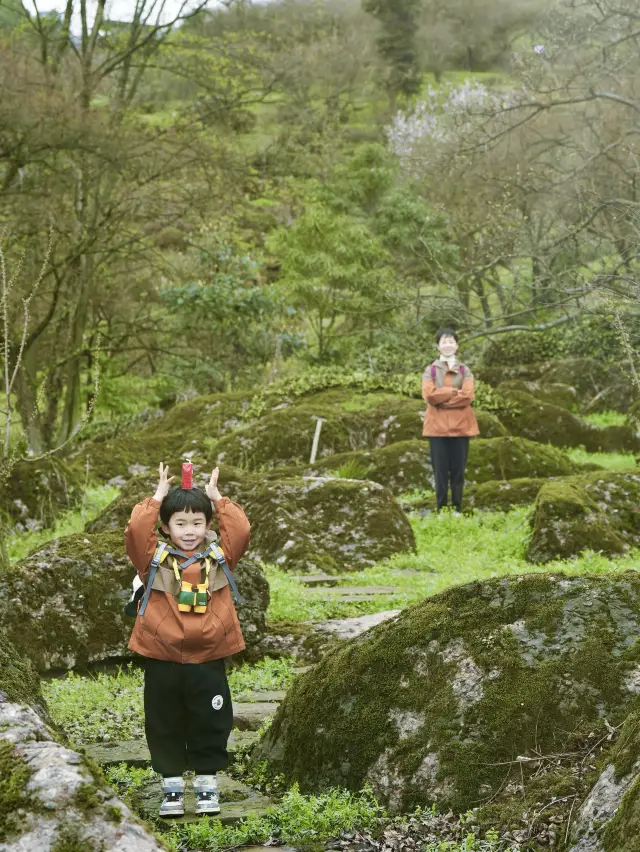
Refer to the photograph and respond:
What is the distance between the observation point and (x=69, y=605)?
6.03 meters

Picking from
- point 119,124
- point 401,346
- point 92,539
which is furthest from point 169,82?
point 92,539

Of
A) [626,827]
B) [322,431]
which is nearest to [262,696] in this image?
[626,827]

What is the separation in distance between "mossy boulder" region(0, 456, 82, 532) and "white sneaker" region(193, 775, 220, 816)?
7.53 metres

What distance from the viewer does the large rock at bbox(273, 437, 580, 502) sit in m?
13.1

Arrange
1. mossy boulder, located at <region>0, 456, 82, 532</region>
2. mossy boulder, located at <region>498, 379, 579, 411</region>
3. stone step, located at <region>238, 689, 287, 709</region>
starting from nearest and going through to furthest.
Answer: stone step, located at <region>238, 689, 287, 709</region>
mossy boulder, located at <region>0, 456, 82, 532</region>
mossy boulder, located at <region>498, 379, 579, 411</region>

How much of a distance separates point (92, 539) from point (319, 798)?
138 inches

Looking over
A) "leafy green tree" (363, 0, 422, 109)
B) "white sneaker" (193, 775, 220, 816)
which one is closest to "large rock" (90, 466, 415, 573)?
"white sneaker" (193, 775, 220, 816)

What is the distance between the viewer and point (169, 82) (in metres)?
39.5

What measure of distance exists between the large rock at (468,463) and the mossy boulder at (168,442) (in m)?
2.15

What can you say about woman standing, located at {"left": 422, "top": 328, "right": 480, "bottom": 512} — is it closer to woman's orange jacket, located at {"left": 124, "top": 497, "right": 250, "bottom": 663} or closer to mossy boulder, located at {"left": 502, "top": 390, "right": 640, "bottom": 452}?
mossy boulder, located at {"left": 502, "top": 390, "right": 640, "bottom": 452}

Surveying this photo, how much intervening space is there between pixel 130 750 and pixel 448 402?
707 centimetres

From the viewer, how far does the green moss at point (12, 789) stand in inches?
81.9

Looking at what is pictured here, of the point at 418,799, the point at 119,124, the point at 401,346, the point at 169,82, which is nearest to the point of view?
the point at 418,799

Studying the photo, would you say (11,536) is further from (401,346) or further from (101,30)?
(401,346)
